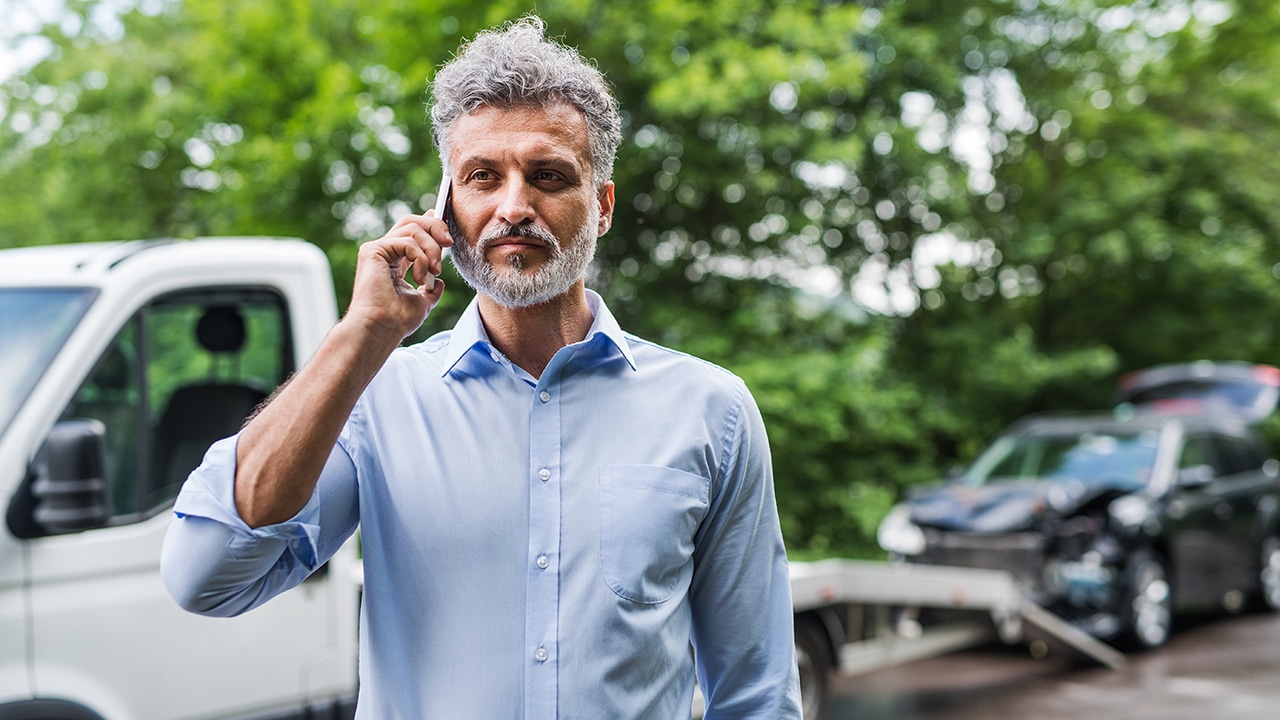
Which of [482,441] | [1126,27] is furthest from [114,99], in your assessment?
[482,441]

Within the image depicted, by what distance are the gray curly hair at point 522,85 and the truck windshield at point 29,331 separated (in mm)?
2276

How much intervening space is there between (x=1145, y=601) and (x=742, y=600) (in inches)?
313

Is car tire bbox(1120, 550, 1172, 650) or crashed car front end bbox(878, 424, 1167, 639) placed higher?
crashed car front end bbox(878, 424, 1167, 639)

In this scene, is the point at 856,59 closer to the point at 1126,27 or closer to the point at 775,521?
the point at 1126,27

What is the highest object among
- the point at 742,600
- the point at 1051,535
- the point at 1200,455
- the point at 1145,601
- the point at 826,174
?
the point at 826,174

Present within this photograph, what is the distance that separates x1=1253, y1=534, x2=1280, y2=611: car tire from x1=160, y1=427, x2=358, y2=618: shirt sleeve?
36.2ft

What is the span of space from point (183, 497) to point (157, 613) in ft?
7.99

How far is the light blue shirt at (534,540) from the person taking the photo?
162cm

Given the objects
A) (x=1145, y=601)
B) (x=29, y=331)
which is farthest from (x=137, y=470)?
(x=1145, y=601)

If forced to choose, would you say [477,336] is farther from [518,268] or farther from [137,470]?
[137,470]

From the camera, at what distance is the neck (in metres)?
1.85

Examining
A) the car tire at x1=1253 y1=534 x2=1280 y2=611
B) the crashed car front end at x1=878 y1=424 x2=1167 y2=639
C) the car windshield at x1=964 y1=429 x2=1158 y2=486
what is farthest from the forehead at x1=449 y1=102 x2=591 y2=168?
the car tire at x1=1253 y1=534 x2=1280 y2=611

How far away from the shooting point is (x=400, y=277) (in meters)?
1.59

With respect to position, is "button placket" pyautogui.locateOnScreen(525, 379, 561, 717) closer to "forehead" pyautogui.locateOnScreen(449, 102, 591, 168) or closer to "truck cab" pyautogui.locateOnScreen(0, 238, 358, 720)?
"forehead" pyautogui.locateOnScreen(449, 102, 591, 168)
